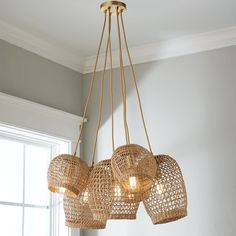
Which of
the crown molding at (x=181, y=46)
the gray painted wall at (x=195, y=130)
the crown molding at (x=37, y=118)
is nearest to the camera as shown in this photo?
the crown molding at (x=37, y=118)

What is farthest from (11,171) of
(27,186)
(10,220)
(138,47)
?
(138,47)

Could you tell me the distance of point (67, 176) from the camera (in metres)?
2.56

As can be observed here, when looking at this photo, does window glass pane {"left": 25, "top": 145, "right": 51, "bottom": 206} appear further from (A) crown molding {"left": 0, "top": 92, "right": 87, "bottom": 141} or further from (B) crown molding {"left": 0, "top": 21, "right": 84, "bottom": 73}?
(B) crown molding {"left": 0, "top": 21, "right": 84, "bottom": 73}

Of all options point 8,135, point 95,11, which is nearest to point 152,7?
point 95,11

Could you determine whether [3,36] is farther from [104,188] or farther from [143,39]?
[104,188]

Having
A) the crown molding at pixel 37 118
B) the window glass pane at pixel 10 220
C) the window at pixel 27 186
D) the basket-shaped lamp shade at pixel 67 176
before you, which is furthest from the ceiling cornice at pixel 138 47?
the basket-shaped lamp shade at pixel 67 176

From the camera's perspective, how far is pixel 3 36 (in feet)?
11.7

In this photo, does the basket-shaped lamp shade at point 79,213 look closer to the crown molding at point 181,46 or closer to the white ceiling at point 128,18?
the white ceiling at point 128,18

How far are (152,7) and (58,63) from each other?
0.92m

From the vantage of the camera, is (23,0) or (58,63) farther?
(58,63)

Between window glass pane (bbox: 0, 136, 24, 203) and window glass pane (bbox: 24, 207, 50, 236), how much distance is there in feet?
0.41

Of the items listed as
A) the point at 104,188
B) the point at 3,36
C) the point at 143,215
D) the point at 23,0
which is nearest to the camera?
the point at 104,188

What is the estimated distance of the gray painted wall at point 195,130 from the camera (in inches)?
142

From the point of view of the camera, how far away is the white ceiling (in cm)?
331
